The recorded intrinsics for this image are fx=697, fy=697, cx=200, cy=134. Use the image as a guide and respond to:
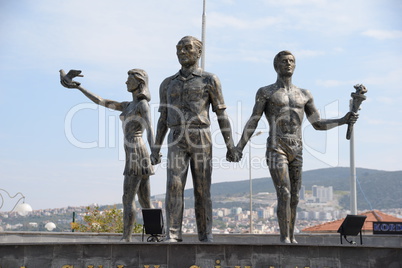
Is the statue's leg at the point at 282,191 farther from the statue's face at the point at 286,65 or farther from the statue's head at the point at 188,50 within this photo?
the statue's head at the point at 188,50

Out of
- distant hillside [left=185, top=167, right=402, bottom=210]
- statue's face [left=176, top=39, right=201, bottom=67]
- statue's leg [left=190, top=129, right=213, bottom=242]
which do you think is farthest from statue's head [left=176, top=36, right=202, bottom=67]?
distant hillside [left=185, top=167, right=402, bottom=210]

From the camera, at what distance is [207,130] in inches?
480

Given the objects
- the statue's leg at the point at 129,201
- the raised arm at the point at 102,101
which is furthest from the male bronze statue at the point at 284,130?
the raised arm at the point at 102,101

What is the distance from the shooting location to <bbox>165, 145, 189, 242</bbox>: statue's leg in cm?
1191

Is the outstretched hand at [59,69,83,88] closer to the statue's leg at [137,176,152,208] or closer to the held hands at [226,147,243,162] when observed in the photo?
the statue's leg at [137,176,152,208]

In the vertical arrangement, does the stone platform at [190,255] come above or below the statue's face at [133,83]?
below

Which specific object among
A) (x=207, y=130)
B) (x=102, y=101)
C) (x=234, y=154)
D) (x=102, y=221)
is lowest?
(x=102, y=221)

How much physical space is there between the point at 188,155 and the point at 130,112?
235 cm

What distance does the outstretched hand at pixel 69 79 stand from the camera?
14.9m

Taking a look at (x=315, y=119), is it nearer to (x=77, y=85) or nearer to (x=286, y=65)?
(x=286, y=65)

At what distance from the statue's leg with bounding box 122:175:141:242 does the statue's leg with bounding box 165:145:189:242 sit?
1862 mm

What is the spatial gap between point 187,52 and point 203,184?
2.36m

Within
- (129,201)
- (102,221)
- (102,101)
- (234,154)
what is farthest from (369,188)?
(234,154)

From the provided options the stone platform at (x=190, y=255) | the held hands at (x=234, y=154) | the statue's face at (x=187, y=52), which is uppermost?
the statue's face at (x=187, y=52)
